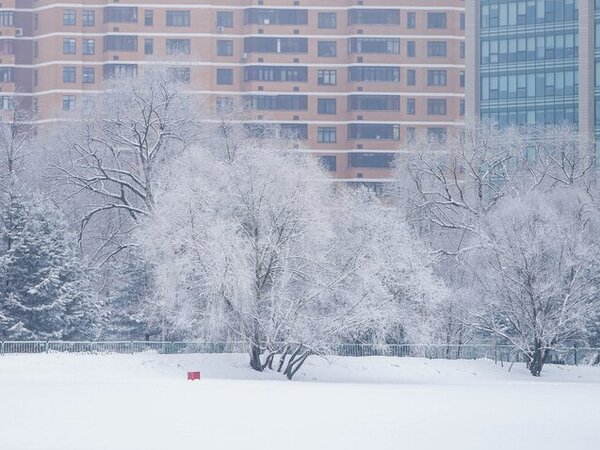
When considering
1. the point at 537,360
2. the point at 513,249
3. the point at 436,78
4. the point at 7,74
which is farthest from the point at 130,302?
the point at 436,78

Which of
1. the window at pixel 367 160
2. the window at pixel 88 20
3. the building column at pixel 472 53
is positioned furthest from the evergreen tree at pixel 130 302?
the window at pixel 88 20

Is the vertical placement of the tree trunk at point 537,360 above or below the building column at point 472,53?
below

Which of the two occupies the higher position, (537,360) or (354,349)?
(354,349)

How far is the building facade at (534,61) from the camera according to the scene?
136500 mm

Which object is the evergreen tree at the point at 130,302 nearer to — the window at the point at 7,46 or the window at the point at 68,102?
the window at the point at 68,102

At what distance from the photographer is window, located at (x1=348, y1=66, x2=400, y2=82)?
151625 mm

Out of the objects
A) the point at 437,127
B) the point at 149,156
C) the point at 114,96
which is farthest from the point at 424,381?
the point at 437,127

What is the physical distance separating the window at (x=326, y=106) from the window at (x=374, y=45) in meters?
5.44

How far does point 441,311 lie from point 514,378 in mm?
5514

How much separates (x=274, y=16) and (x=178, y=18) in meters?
9.63

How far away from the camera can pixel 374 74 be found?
152000 millimetres

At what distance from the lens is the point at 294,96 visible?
152 metres

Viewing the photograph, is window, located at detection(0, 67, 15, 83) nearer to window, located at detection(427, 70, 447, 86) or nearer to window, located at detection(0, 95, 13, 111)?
window, located at detection(0, 95, 13, 111)

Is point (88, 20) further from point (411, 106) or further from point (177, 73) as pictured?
point (177, 73)
